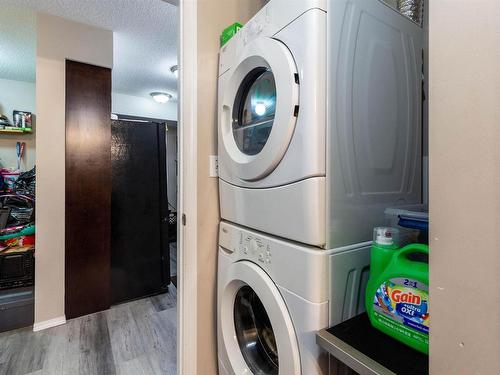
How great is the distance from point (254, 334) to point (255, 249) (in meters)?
0.44

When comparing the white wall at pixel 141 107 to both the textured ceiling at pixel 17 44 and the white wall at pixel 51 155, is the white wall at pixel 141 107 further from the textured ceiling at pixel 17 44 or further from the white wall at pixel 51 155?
the white wall at pixel 51 155

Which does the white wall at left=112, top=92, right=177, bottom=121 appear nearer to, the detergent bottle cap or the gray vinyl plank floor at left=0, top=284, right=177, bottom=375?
the gray vinyl plank floor at left=0, top=284, right=177, bottom=375

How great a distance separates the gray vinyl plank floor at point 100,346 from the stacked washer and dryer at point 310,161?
87cm

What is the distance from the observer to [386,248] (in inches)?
26.6

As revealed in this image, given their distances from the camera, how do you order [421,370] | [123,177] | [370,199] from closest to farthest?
[421,370] → [370,199] → [123,177]

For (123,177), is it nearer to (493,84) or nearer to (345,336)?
(345,336)

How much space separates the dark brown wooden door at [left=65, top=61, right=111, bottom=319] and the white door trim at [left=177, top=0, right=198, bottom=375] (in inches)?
50.2

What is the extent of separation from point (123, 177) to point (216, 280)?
1493 mm

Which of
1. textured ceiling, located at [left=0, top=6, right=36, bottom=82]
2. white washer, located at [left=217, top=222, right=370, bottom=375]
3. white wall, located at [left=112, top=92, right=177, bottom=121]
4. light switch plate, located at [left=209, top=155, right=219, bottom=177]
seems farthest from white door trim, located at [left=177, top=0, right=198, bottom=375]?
white wall, located at [left=112, top=92, right=177, bottom=121]

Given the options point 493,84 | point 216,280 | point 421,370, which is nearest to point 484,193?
point 493,84

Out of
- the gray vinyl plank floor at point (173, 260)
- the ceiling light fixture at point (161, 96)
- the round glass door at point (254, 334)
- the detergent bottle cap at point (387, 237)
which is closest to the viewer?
the detergent bottle cap at point (387, 237)

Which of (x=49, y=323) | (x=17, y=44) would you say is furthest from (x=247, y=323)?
(x=17, y=44)

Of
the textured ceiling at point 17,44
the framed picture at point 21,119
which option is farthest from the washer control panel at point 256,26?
the framed picture at point 21,119

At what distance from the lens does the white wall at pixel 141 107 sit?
12.1 ft
